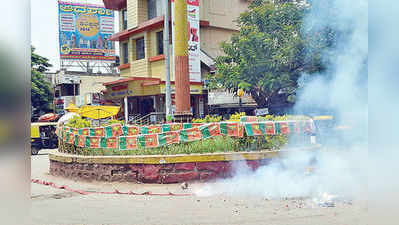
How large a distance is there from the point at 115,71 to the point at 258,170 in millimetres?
30812

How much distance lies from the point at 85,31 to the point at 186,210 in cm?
3218

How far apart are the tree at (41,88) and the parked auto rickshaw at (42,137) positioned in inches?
491

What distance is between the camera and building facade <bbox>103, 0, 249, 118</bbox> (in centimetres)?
2353

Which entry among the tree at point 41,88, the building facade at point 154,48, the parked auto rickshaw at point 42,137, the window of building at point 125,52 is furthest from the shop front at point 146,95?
the tree at point 41,88

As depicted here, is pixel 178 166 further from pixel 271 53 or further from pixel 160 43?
pixel 160 43

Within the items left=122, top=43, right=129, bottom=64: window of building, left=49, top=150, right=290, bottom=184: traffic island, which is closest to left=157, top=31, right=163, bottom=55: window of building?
left=122, top=43, right=129, bottom=64: window of building

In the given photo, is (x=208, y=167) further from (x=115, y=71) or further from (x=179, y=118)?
(x=115, y=71)

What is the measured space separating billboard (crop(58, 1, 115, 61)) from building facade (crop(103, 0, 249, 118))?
8.61 metres

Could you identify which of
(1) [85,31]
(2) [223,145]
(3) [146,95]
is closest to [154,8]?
(3) [146,95]

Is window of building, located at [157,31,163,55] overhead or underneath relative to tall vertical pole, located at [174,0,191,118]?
overhead

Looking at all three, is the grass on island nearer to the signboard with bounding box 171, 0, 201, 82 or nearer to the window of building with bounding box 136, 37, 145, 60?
the signboard with bounding box 171, 0, 201, 82

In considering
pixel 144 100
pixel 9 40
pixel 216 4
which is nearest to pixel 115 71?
pixel 144 100

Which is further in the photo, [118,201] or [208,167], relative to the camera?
[208,167]

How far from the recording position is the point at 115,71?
37062 millimetres
